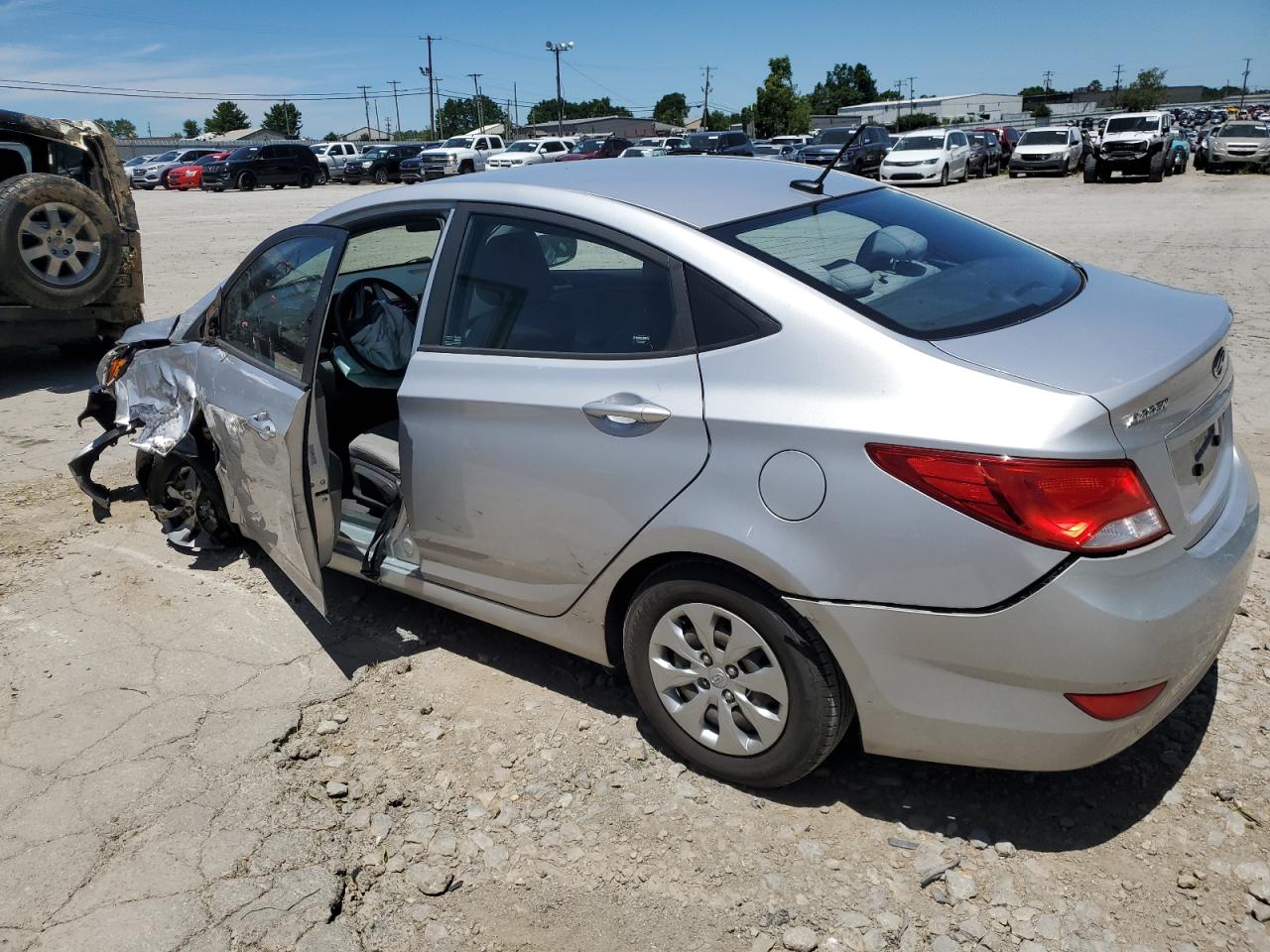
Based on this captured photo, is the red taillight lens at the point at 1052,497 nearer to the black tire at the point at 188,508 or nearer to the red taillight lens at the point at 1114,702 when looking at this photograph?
the red taillight lens at the point at 1114,702

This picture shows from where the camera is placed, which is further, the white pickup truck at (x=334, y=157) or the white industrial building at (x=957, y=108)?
the white industrial building at (x=957, y=108)

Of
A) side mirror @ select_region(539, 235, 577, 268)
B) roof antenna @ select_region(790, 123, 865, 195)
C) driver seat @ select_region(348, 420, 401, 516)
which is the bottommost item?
driver seat @ select_region(348, 420, 401, 516)

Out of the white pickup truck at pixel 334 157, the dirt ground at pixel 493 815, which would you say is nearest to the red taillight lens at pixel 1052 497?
the dirt ground at pixel 493 815

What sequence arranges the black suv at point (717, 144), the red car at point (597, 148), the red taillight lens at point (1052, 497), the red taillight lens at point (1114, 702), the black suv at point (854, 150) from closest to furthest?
the red taillight lens at point (1052, 497), the red taillight lens at point (1114, 702), the black suv at point (854, 150), the black suv at point (717, 144), the red car at point (597, 148)

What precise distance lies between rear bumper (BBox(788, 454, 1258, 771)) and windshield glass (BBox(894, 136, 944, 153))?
1128 inches

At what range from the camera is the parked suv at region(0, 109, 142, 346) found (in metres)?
7.21

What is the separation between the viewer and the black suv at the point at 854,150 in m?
30.0

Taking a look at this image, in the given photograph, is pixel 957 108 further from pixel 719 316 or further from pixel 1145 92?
pixel 719 316

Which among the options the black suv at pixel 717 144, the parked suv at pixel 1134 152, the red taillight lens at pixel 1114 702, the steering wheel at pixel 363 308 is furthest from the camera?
the black suv at pixel 717 144

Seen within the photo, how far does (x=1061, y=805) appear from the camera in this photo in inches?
111

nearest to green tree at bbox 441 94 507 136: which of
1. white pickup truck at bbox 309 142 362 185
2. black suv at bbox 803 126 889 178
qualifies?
white pickup truck at bbox 309 142 362 185

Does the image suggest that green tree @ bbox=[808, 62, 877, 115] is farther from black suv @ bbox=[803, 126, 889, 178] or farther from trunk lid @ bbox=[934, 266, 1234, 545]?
trunk lid @ bbox=[934, 266, 1234, 545]

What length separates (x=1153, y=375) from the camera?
2.43 meters

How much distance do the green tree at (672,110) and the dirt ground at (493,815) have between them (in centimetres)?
13132
